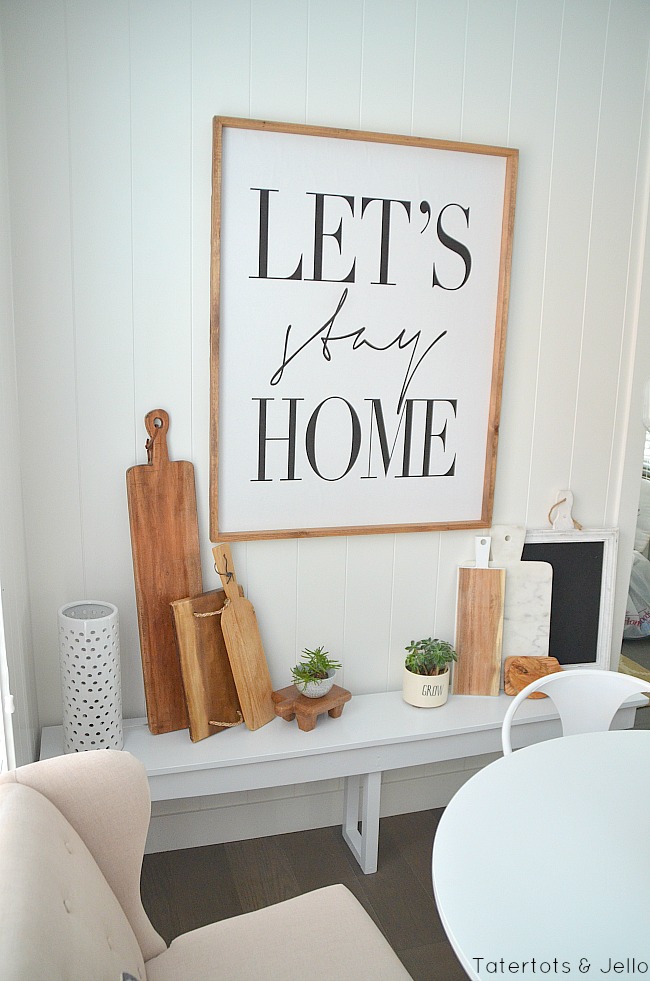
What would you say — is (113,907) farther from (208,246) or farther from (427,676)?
(208,246)

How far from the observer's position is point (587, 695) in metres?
2.02

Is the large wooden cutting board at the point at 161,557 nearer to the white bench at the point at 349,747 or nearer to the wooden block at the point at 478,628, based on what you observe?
the white bench at the point at 349,747

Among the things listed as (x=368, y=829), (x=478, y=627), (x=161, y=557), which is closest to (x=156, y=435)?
(x=161, y=557)

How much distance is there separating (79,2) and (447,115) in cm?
103

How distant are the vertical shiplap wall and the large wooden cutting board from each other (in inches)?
2.3

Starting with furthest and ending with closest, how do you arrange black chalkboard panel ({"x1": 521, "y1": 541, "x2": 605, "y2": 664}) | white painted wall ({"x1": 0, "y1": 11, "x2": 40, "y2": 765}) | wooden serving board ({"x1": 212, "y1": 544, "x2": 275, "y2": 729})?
black chalkboard panel ({"x1": 521, "y1": 541, "x2": 605, "y2": 664}), wooden serving board ({"x1": 212, "y1": 544, "x2": 275, "y2": 729}), white painted wall ({"x1": 0, "y1": 11, "x2": 40, "y2": 765})

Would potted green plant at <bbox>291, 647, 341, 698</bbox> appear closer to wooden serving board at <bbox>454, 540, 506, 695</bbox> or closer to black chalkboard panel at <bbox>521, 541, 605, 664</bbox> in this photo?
wooden serving board at <bbox>454, 540, 506, 695</bbox>

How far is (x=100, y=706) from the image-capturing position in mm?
2062

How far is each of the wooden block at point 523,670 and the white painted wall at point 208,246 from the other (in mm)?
231

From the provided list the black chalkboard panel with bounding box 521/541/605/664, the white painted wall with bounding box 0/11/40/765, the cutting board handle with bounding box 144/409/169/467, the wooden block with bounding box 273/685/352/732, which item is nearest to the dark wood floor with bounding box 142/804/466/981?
the wooden block with bounding box 273/685/352/732

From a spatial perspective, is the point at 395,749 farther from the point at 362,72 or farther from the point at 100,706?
the point at 362,72

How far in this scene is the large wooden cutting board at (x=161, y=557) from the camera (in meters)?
2.18

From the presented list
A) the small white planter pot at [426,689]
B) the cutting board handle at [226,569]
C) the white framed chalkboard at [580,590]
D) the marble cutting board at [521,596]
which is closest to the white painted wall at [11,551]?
the cutting board handle at [226,569]

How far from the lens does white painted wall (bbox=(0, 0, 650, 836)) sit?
2018mm
